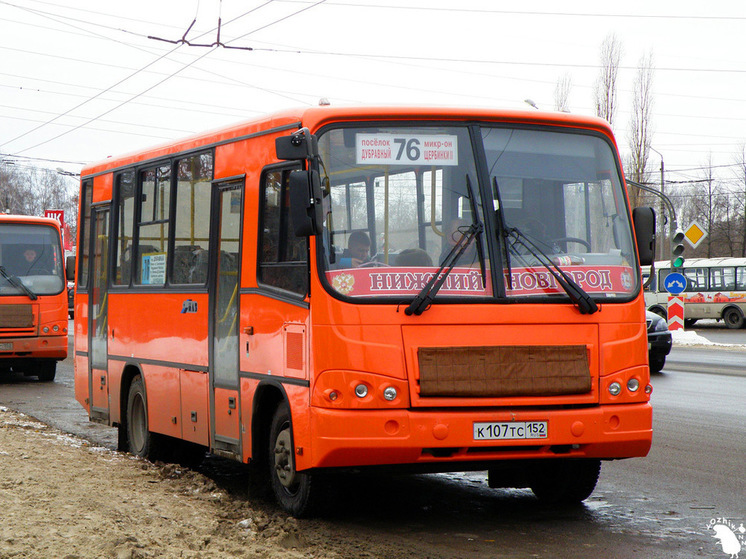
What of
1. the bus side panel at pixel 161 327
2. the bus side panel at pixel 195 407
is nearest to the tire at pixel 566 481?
the bus side panel at pixel 195 407

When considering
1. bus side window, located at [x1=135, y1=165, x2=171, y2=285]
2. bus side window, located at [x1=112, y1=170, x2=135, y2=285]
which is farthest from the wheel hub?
bus side window, located at [x1=112, y1=170, x2=135, y2=285]

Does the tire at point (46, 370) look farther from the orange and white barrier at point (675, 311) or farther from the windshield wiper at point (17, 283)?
the orange and white barrier at point (675, 311)

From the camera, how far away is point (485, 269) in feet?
23.7

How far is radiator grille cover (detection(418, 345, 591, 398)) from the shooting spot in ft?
22.7

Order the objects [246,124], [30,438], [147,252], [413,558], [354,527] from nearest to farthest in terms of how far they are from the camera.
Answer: [413,558] → [354,527] → [246,124] → [147,252] → [30,438]

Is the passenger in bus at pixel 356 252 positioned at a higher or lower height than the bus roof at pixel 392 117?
lower

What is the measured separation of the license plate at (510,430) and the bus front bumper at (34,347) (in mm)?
14107

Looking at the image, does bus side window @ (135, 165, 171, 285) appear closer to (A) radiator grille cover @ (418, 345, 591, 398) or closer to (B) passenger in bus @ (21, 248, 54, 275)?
(A) radiator grille cover @ (418, 345, 591, 398)

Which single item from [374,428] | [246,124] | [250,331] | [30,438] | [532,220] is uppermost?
[246,124]

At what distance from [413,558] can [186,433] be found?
11.9 feet

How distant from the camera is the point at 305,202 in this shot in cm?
693

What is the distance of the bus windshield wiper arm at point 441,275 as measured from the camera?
6949 mm

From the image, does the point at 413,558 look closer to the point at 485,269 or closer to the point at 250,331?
the point at 485,269

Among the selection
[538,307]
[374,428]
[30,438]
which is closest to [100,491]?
[374,428]
